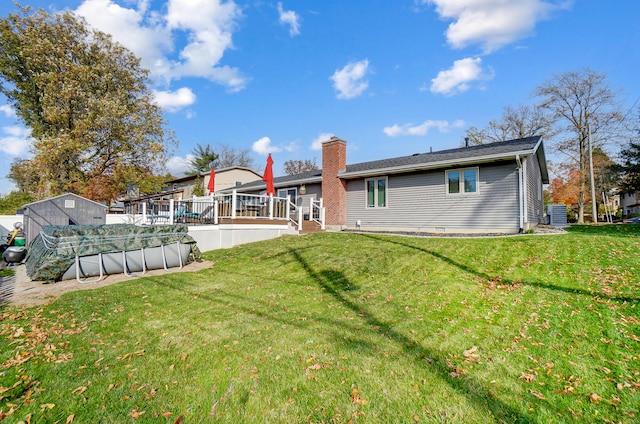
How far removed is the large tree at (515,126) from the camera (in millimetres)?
28888

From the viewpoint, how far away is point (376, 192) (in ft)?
49.2

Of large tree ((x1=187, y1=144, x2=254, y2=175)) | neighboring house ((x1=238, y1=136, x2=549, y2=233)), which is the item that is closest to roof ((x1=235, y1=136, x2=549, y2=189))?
neighboring house ((x1=238, y1=136, x2=549, y2=233))

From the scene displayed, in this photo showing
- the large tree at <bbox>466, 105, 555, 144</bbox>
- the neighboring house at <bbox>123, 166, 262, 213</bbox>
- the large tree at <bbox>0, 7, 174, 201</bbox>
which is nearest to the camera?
the large tree at <bbox>0, 7, 174, 201</bbox>

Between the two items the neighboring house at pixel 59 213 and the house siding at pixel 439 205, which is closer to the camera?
the house siding at pixel 439 205

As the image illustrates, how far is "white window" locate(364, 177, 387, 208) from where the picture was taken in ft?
48.5

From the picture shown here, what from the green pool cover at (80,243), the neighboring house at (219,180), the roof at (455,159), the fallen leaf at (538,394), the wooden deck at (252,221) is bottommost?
the fallen leaf at (538,394)

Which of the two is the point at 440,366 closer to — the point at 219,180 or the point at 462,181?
the point at 462,181

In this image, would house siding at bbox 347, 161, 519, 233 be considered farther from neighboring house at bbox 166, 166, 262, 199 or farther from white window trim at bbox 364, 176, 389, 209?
neighboring house at bbox 166, 166, 262, 199

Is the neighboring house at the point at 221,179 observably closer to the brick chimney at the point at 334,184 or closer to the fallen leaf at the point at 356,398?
the brick chimney at the point at 334,184

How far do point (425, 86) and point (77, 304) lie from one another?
18974 mm

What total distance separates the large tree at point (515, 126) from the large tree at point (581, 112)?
1.36m

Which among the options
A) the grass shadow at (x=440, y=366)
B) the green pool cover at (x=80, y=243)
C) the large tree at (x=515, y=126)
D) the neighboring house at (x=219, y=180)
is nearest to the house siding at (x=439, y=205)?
the grass shadow at (x=440, y=366)

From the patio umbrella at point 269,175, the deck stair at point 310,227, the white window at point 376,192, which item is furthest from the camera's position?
the deck stair at point 310,227

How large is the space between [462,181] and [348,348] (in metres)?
10.7
